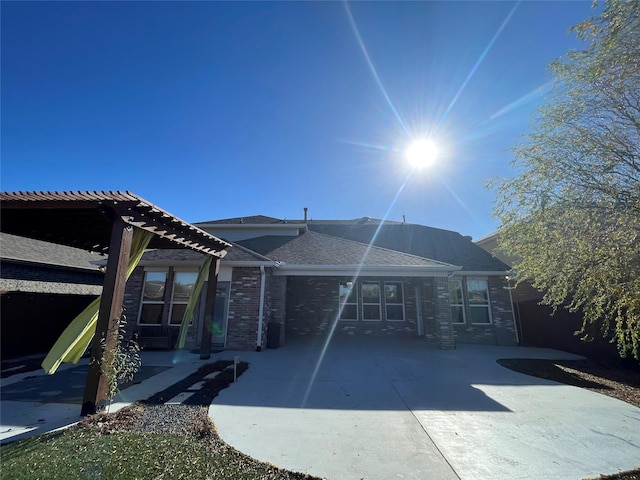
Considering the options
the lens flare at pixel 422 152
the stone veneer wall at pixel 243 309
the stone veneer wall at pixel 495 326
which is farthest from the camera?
the stone veneer wall at pixel 495 326

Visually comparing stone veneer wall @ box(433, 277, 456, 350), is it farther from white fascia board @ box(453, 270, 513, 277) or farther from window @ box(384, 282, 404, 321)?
window @ box(384, 282, 404, 321)

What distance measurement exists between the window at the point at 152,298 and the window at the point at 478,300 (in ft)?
41.4

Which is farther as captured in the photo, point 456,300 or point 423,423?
point 456,300

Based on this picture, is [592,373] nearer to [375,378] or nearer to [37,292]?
[375,378]

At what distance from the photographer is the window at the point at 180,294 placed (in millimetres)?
10273

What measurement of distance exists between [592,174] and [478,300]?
8728 millimetres

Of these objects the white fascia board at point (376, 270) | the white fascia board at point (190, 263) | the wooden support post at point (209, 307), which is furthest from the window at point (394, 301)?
the wooden support post at point (209, 307)

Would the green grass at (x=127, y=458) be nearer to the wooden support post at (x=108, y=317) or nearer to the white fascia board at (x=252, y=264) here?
the wooden support post at (x=108, y=317)

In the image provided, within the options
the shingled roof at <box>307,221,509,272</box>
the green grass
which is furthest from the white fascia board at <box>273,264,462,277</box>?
the green grass

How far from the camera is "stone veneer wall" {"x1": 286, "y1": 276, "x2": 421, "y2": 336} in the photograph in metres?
13.2

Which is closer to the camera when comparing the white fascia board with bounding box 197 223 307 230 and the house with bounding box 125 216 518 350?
the house with bounding box 125 216 518 350

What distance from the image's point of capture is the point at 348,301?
13.6 m

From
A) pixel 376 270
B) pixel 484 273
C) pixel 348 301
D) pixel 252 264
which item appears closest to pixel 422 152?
pixel 376 270

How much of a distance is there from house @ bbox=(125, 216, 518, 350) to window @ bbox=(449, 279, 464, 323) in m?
0.04
